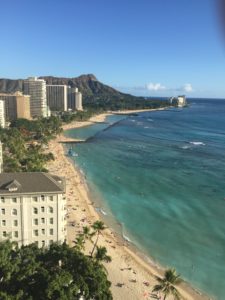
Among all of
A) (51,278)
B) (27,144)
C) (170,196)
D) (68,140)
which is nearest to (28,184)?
(51,278)

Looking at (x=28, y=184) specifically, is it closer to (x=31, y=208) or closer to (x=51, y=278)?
(x=31, y=208)

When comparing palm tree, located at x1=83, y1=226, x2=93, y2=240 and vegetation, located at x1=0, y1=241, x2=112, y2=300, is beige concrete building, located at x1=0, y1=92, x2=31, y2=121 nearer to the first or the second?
palm tree, located at x1=83, y1=226, x2=93, y2=240

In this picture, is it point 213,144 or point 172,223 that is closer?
point 172,223

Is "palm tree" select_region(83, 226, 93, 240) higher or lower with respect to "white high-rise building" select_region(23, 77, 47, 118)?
lower

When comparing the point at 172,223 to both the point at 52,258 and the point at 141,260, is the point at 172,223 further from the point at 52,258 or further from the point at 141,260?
the point at 52,258

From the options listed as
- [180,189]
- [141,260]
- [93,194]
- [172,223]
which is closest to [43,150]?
[93,194]

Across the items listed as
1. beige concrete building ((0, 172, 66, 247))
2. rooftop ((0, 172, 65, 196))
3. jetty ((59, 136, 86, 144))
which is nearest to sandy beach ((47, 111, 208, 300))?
beige concrete building ((0, 172, 66, 247))
